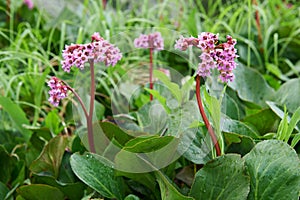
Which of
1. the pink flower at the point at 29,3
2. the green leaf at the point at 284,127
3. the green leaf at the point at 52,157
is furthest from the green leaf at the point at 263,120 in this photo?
the pink flower at the point at 29,3

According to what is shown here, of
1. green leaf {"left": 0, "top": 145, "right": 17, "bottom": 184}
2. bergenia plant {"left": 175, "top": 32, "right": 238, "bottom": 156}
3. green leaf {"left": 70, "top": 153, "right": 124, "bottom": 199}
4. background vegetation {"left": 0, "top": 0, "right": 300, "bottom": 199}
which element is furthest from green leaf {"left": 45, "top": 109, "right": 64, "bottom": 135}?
bergenia plant {"left": 175, "top": 32, "right": 238, "bottom": 156}

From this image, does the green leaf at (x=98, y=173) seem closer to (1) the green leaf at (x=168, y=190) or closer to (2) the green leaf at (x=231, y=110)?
(1) the green leaf at (x=168, y=190)

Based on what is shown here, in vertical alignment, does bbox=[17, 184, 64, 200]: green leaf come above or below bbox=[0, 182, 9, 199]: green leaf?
above

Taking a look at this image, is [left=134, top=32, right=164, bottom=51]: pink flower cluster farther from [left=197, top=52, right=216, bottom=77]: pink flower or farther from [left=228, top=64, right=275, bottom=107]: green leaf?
[left=197, top=52, right=216, bottom=77]: pink flower

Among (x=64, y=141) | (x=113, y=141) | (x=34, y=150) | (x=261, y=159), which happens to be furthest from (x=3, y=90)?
(x=261, y=159)

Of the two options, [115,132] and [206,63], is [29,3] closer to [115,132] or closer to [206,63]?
[115,132]

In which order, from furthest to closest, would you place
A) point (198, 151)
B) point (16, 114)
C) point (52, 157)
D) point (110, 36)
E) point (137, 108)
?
1. point (110, 36)
2. point (137, 108)
3. point (16, 114)
4. point (52, 157)
5. point (198, 151)

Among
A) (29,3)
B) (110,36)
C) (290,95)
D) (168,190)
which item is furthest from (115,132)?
(29,3)
